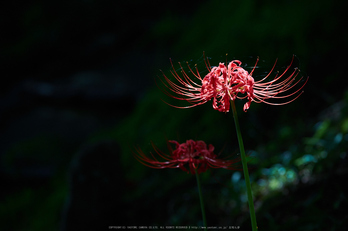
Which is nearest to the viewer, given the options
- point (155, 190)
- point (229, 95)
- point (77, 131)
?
point (229, 95)

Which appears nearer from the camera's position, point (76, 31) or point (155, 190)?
point (155, 190)

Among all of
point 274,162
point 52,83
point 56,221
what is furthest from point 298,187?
point 52,83

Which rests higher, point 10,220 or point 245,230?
point 10,220

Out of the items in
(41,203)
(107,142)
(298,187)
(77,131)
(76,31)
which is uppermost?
(76,31)

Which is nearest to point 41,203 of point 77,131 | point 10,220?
point 10,220

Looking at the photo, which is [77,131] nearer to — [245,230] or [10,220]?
[10,220]

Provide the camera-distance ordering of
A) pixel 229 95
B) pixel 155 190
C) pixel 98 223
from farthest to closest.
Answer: pixel 155 190 → pixel 98 223 → pixel 229 95

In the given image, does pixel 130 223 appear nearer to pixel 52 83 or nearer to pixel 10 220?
pixel 10 220
